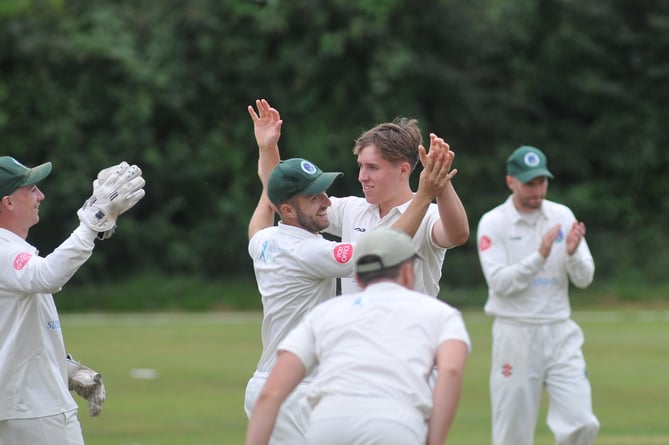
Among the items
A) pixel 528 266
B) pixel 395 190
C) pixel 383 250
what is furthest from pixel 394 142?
pixel 528 266

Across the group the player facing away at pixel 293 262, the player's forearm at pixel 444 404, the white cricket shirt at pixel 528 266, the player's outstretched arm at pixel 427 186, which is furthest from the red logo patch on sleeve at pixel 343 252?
the white cricket shirt at pixel 528 266

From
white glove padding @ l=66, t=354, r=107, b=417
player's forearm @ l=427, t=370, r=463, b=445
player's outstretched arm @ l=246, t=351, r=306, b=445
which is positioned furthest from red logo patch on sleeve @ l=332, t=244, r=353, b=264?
player's forearm @ l=427, t=370, r=463, b=445

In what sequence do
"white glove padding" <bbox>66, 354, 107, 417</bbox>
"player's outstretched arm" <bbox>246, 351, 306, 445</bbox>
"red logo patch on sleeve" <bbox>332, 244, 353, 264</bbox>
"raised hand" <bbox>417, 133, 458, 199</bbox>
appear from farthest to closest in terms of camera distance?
1. "white glove padding" <bbox>66, 354, 107, 417</bbox>
2. "red logo patch on sleeve" <bbox>332, 244, 353, 264</bbox>
3. "raised hand" <bbox>417, 133, 458, 199</bbox>
4. "player's outstretched arm" <bbox>246, 351, 306, 445</bbox>

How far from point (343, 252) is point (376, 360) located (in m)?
1.42

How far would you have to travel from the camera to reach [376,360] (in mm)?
4398

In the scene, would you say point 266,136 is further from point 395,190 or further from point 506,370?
point 506,370

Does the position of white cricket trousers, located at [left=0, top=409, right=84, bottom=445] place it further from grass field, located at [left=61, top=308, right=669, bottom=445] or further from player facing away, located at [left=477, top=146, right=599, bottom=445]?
grass field, located at [left=61, top=308, right=669, bottom=445]

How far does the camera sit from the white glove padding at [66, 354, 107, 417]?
612cm

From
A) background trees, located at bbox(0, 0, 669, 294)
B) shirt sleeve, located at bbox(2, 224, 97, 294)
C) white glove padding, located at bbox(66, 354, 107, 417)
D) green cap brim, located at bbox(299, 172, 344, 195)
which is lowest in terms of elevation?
white glove padding, located at bbox(66, 354, 107, 417)

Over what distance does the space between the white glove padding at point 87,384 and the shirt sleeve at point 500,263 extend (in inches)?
130

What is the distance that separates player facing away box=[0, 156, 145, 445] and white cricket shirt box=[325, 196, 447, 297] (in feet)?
3.80

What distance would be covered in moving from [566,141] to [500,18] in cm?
367

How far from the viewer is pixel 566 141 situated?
3077cm

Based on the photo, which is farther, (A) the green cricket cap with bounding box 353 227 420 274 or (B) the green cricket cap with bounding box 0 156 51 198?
(B) the green cricket cap with bounding box 0 156 51 198
